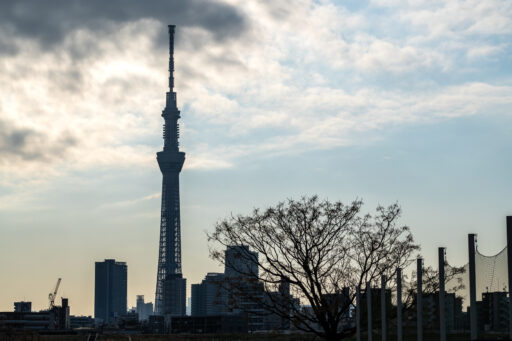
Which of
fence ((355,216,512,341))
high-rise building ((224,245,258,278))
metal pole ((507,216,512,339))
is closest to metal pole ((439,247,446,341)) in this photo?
fence ((355,216,512,341))

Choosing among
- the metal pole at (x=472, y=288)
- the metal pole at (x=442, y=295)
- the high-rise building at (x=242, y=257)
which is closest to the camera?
the metal pole at (x=472, y=288)

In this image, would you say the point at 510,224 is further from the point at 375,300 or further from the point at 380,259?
the point at 380,259

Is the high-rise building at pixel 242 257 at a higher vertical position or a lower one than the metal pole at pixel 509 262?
higher

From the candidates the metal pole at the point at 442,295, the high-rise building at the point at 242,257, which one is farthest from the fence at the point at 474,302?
the high-rise building at the point at 242,257

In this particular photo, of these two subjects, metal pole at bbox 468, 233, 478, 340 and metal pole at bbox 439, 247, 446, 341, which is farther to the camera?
metal pole at bbox 439, 247, 446, 341

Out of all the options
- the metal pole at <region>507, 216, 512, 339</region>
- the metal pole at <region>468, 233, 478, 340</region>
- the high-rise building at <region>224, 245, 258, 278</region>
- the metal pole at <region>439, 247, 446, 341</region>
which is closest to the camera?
the metal pole at <region>507, 216, 512, 339</region>

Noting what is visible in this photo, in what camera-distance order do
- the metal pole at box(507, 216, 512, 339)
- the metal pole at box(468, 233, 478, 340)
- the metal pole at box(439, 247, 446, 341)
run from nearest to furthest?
the metal pole at box(507, 216, 512, 339)
the metal pole at box(468, 233, 478, 340)
the metal pole at box(439, 247, 446, 341)

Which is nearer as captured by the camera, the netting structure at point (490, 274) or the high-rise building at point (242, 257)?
the netting structure at point (490, 274)

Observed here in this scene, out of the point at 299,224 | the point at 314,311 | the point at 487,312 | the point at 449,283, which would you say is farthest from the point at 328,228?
the point at 487,312

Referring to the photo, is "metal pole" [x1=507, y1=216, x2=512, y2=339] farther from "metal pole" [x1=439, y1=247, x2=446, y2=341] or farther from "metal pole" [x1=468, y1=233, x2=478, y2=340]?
"metal pole" [x1=439, y1=247, x2=446, y2=341]

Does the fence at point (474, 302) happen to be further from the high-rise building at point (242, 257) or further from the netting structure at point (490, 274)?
the high-rise building at point (242, 257)

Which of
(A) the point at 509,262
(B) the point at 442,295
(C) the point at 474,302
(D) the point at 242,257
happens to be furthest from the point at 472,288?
(D) the point at 242,257

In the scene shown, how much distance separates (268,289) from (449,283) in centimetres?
1495

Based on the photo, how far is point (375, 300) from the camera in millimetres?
34719
